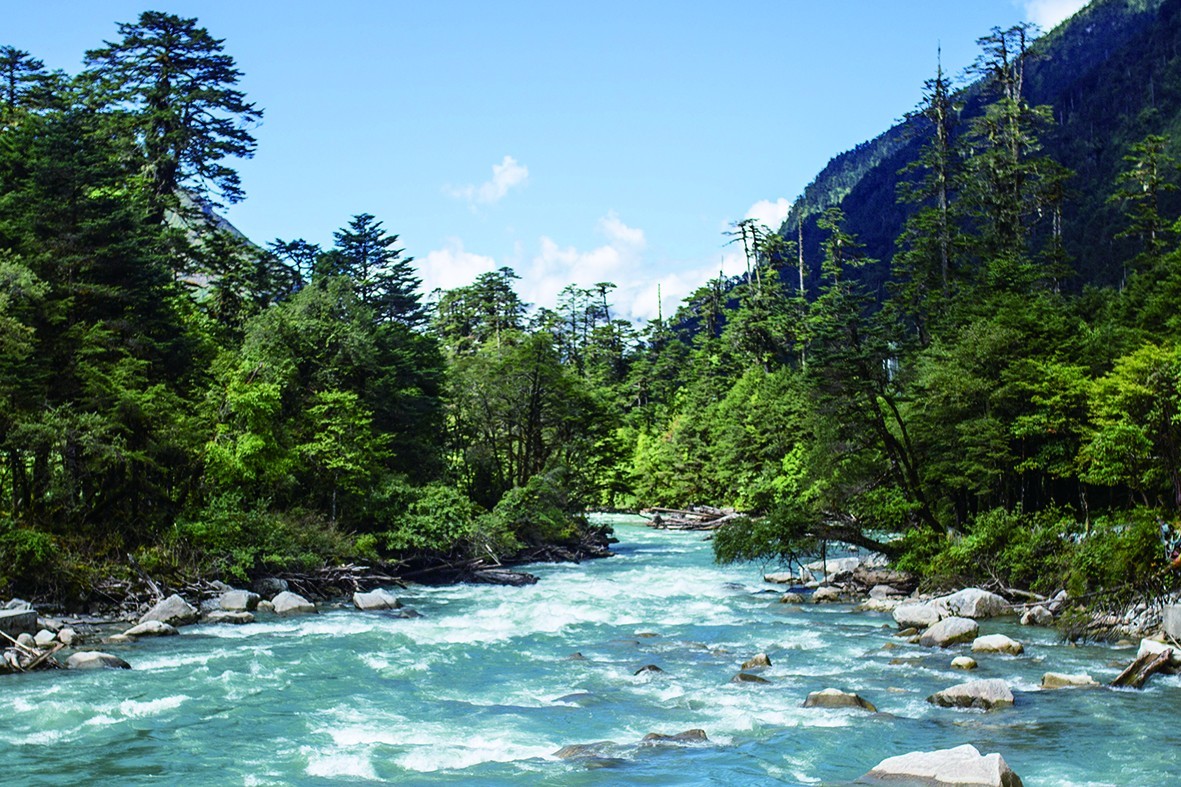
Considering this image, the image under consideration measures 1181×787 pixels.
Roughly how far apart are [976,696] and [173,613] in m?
18.4

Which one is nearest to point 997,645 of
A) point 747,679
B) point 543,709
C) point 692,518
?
point 747,679

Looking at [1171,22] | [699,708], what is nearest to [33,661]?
[699,708]

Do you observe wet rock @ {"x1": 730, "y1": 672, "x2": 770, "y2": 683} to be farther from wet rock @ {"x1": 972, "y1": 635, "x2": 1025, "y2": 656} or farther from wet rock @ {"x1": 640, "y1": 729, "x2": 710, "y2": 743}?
wet rock @ {"x1": 972, "y1": 635, "x2": 1025, "y2": 656}

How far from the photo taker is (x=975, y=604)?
23500mm

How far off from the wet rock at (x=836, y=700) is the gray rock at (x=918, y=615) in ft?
26.2

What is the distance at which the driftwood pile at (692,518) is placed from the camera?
190ft

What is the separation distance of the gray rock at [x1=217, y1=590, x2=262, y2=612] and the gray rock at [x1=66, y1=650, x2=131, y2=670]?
22.3 feet

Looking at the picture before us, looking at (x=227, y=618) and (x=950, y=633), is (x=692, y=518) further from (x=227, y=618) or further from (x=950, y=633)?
(x=950, y=633)

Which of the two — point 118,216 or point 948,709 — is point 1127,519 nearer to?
point 948,709

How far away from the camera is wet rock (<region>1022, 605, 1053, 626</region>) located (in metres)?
22.3

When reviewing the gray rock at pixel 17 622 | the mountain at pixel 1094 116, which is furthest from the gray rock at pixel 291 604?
the mountain at pixel 1094 116

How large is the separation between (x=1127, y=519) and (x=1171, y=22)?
108435mm

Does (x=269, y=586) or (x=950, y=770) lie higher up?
(x=269, y=586)

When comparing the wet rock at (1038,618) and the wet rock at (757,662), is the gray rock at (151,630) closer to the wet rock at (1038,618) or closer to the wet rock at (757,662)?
the wet rock at (757,662)
